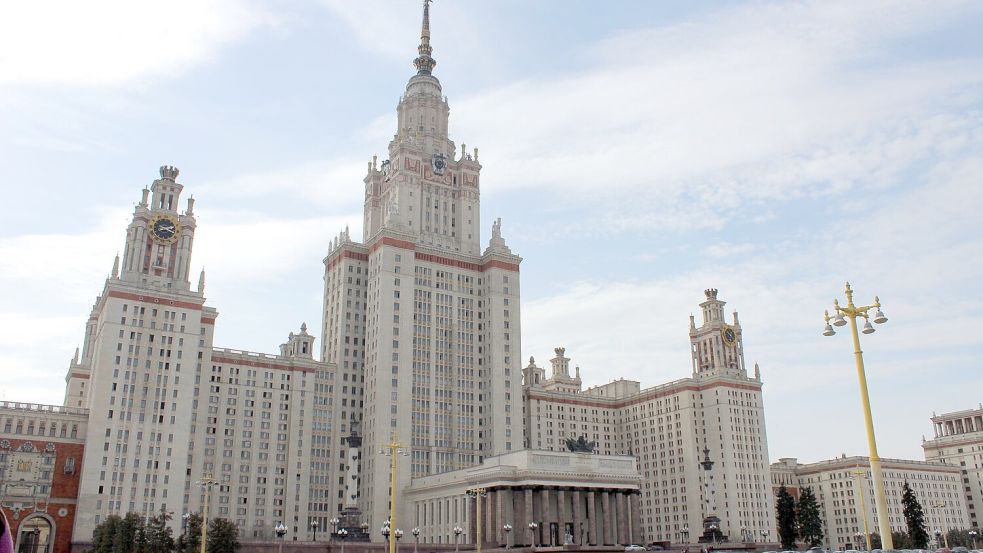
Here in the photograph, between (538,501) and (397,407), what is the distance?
106 feet

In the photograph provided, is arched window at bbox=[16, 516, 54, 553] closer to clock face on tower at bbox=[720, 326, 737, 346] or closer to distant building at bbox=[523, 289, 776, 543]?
distant building at bbox=[523, 289, 776, 543]

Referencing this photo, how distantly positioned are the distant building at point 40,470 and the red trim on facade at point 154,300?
59.7ft

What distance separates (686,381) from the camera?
176625 mm

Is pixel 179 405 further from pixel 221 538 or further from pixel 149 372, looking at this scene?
pixel 221 538

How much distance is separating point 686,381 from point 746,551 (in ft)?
228

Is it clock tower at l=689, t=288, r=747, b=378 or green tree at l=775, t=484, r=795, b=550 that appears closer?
green tree at l=775, t=484, r=795, b=550

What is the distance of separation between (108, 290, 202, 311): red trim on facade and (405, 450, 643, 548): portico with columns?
4802 centimetres

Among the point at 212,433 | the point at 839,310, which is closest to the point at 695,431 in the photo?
the point at 212,433

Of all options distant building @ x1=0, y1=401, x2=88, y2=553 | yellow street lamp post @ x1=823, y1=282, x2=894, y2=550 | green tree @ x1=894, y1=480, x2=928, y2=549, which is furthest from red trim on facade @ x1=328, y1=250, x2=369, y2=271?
yellow street lamp post @ x1=823, y1=282, x2=894, y2=550

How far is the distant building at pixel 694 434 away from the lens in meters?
168

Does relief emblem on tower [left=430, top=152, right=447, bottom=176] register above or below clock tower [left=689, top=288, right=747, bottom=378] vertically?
above

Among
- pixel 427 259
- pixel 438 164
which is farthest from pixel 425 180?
pixel 427 259

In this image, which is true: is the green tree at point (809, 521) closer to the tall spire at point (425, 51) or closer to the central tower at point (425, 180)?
the central tower at point (425, 180)

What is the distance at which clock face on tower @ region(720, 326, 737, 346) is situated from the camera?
179 meters
